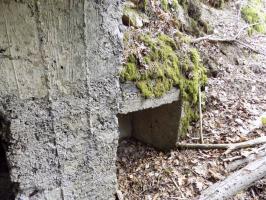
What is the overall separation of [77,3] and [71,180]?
1390mm

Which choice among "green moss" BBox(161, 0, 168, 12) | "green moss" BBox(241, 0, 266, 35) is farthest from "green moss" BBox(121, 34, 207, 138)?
"green moss" BBox(241, 0, 266, 35)

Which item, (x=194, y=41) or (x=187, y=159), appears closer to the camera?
(x=187, y=159)

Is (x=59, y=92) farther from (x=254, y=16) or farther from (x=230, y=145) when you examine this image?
(x=254, y=16)

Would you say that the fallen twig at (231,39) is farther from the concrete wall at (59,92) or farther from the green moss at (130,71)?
the concrete wall at (59,92)

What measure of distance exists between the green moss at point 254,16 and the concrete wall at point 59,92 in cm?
449

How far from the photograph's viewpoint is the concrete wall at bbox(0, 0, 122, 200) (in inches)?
80.6

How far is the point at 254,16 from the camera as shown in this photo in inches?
254

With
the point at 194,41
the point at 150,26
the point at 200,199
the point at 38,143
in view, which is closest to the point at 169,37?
the point at 150,26

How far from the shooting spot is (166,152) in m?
4.23

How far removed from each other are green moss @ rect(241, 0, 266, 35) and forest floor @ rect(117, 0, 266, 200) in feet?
1.33

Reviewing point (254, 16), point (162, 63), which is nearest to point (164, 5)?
point (162, 63)

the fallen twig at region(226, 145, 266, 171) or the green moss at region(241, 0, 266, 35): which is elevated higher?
the green moss at region(241, 0, 266, 35)

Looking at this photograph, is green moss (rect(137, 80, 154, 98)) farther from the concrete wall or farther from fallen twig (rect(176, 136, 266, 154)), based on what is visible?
fallen twig (rect(176, 136, 266, 154))

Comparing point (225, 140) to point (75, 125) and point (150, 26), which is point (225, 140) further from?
point (75, 125)
